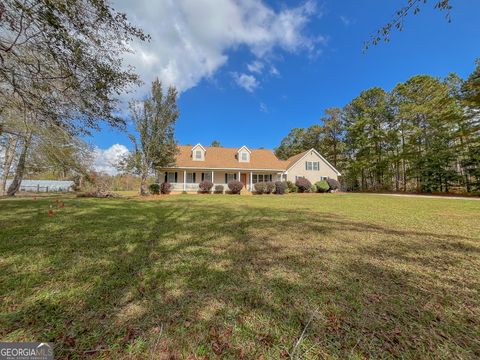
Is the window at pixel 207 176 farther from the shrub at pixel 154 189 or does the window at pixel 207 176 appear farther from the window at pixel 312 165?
the window at pixel 312 165

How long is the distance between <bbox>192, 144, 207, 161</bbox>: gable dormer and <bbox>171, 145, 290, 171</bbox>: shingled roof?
0.42 metres

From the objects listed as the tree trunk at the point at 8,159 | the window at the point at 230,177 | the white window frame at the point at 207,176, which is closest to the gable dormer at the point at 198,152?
the white window frame at the point at 207,176

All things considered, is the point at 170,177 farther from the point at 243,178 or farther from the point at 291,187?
the point at 291,187

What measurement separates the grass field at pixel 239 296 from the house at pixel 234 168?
17485 millimetres

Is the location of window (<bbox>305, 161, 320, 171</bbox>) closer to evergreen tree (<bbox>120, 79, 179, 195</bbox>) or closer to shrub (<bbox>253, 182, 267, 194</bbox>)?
shrub (<bbox>253, 182, 267, 194</bbox>)

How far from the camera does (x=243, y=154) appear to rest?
976 inches

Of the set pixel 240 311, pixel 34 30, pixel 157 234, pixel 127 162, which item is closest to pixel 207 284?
pixel 240 311

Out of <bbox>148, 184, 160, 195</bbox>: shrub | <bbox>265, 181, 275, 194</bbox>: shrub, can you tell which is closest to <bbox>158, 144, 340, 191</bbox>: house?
<bbox>148, 184, 160, 195</bbox>: shrub

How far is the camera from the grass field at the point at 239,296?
1.67 m

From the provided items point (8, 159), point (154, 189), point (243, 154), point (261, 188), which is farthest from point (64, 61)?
point (243, 154)

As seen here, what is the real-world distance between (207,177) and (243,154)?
16.3 ft

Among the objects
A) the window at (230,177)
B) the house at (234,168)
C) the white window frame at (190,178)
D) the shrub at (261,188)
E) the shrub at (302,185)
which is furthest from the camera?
the window at (230,177)

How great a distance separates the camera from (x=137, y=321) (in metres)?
1.90

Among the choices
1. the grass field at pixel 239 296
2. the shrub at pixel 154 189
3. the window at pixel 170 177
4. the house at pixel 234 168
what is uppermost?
the house at pixel 234 168
